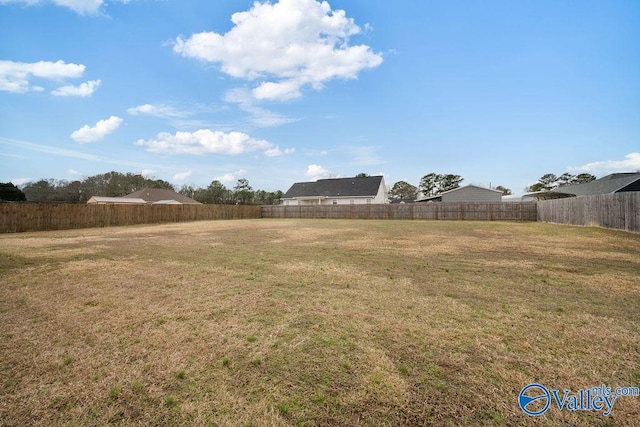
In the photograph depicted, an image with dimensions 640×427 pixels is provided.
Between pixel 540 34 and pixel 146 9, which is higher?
pixel 146 9

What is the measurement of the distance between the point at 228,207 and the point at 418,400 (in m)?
32.0

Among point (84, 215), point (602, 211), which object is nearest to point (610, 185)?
point (602, 211)

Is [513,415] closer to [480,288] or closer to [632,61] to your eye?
[480,288]

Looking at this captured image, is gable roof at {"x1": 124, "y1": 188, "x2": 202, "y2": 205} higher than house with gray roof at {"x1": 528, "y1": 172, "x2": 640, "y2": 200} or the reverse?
higher

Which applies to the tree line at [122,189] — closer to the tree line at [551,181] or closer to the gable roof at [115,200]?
the gable roof at [115,200]

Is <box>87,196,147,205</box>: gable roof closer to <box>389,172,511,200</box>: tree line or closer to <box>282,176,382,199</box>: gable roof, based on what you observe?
<box>282,176,382,199</box>: gable roof

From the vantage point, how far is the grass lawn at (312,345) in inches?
75.1

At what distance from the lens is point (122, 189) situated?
52.5 meters

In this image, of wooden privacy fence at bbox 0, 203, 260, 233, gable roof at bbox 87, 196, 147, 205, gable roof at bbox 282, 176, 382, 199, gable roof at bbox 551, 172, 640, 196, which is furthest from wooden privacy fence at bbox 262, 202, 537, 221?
gable roof at bbox 87, 196, 147, 205

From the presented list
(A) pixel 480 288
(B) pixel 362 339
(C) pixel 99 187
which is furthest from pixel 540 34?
(C) pixel 99 187

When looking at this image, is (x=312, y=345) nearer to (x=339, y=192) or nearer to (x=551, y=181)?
(x=339, y=192)

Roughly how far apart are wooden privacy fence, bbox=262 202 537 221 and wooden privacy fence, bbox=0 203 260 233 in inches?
379

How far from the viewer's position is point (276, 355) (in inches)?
102

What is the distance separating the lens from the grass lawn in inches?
75.1
